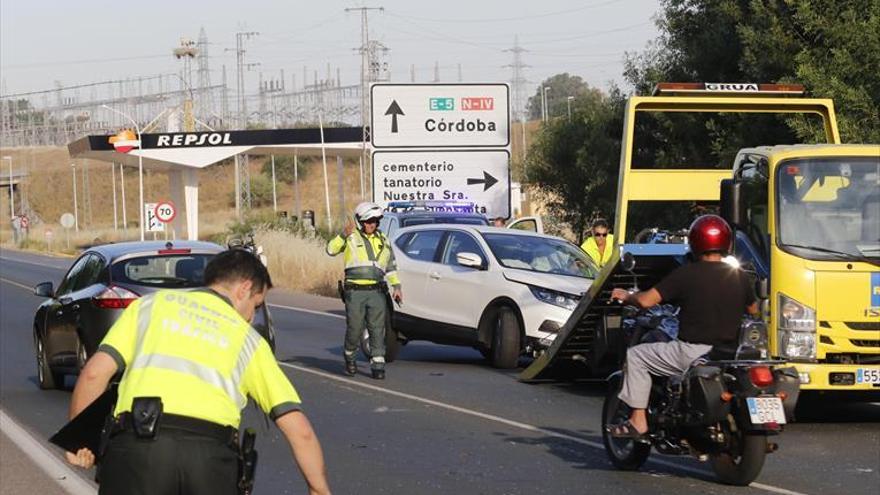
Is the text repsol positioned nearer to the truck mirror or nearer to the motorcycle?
the truck mirror

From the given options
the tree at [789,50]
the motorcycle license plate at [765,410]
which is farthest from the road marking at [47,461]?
the tree at [789,50]

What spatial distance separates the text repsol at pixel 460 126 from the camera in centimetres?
2944

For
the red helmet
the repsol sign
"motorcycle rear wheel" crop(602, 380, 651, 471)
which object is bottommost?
"motorcycle rear wheel" crop(602, 380, 651, 471)

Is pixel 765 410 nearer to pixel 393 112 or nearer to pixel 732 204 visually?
pixel 732 204

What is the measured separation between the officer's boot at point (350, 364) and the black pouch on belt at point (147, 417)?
11659mm

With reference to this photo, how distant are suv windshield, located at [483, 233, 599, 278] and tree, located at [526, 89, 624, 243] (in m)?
14.8

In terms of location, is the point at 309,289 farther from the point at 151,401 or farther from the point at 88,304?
the point at 151,401

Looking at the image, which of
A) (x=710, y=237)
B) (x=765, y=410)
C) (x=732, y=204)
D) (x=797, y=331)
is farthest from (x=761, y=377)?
(x=732, y=204)

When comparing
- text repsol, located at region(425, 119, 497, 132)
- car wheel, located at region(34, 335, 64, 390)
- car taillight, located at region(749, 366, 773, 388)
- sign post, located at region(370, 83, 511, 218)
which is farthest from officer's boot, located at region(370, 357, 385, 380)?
text repsol, located at region(425, 119, 497, 132)

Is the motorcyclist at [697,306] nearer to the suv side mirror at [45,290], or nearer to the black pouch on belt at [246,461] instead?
the black pouch on belt at [246,461]

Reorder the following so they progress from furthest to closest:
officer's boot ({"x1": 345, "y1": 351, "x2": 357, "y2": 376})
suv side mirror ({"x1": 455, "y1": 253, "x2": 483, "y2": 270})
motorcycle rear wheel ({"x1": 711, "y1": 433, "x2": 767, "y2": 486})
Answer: suv side mirror ({"x1": 455, "y1": 253, "x2": 483, "y2": 270}), officer's boot ({"x1": 345, "y1": 351, "x2": 357, "y2": 376}), motorcycle rear wheel ({"x1": 711, "y1": 433, "x2": 767, "y2": 486})

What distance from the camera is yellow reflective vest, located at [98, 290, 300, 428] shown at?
521 cm

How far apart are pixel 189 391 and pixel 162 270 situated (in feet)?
33.3

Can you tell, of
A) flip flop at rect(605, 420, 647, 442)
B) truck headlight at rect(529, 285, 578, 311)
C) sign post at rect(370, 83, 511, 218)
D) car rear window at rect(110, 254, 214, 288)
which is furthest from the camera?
sign post at rect(370, 83, 511, 218)
